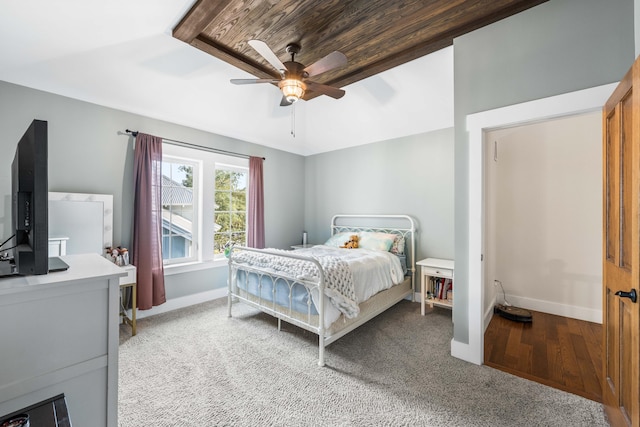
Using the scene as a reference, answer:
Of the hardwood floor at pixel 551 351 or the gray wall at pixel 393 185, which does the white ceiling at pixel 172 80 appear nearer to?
the gray wall at pixel 393 185

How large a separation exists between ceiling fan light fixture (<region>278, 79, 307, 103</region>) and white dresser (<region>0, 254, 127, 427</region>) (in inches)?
73.8

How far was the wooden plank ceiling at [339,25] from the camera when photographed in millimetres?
2092

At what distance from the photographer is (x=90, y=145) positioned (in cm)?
294

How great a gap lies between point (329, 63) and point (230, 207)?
290 cm

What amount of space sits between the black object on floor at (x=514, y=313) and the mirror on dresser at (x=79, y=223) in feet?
15.5

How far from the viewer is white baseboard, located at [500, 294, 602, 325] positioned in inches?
122

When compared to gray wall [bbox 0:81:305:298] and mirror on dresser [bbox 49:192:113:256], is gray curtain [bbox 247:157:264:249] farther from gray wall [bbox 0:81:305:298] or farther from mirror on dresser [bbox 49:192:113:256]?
mirror on dresser [bbox 49:192:113:256]

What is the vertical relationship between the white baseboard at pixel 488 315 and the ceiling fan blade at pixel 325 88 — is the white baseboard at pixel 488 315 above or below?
below

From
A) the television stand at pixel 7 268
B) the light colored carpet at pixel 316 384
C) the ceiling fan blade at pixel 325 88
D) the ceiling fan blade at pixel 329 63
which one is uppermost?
the ceiling fan blade at pixel 329 63

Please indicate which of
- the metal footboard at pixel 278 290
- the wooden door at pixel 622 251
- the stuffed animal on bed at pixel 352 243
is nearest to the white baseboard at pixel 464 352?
the wooden door at pixel 622 251

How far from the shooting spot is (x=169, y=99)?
326 cm

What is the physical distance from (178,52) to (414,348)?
379cm

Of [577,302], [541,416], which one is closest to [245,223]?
[541,416]

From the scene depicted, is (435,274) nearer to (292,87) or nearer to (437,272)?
(437,272)
